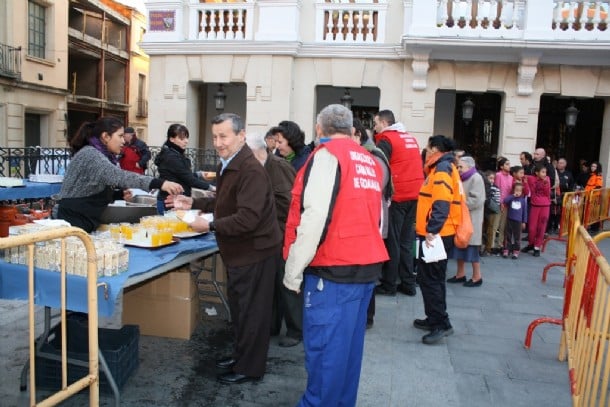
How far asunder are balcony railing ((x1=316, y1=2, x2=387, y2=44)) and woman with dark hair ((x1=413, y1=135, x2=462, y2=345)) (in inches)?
315

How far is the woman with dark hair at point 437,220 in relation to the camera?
469 centimetres

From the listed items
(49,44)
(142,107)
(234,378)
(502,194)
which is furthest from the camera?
(142,107)

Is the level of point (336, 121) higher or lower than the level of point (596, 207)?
higher

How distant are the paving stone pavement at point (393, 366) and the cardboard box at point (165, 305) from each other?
0.39ft

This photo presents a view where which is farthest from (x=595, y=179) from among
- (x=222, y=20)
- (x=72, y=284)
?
(x=72, y=284)

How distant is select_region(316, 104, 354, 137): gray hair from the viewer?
3252mm

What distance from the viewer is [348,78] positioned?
1248 cm

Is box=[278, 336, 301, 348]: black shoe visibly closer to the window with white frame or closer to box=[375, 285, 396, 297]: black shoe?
box=[375, 285, 396, 297]: black shoe

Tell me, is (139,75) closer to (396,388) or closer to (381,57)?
(381,57)

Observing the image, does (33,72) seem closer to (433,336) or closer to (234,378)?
(234,378)

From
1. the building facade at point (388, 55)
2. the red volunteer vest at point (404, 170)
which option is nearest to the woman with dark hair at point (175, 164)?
the red volunteer vest at point (404, 170)

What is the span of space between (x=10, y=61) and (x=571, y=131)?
1932cm

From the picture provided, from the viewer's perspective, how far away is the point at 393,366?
445 cm

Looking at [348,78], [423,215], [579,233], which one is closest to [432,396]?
[423,215]
